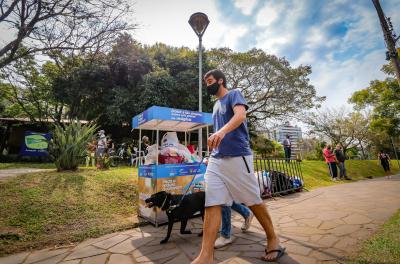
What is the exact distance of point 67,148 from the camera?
6.75 m

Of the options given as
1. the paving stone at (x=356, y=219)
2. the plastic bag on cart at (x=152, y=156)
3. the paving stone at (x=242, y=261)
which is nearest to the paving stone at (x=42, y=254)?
the plastic bag on cart at (x=152, y=156)

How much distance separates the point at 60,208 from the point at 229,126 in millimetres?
4236

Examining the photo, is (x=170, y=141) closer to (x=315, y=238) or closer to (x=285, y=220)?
(x=285, y=220)

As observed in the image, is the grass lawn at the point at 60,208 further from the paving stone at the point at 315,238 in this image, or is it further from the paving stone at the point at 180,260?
the paving stone at the point at 315,238

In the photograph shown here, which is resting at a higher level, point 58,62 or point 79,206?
point 58,62

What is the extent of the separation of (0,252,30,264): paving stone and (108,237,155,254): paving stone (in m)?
1.11

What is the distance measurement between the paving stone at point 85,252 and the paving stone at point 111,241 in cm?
11

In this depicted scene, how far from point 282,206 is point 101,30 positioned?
38.3ft

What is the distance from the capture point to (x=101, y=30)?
447 inches

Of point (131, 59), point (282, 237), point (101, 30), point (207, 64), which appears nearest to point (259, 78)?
point (207, 64)

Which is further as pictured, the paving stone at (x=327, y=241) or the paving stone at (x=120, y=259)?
the paving stone at (x=327, y=241)

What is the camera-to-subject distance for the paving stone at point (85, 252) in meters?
2.94

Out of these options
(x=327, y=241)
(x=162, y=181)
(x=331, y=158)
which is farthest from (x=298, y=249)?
(x=331, y=158)

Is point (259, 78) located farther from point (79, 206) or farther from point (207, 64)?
point (79, 206)
